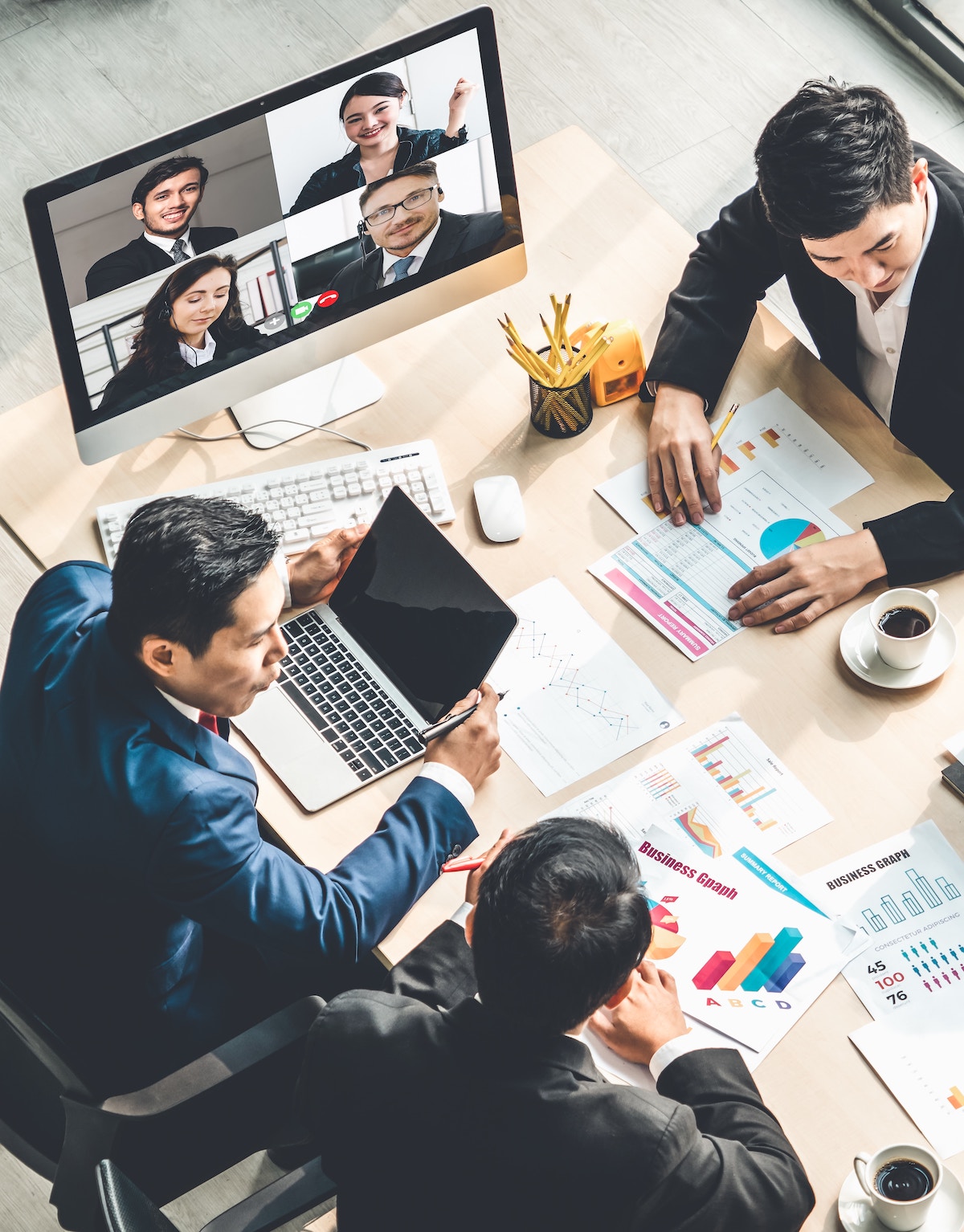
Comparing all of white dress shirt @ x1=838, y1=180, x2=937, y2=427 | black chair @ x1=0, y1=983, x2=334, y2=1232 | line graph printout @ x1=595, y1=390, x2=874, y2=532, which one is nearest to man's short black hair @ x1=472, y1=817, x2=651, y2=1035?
black chair @ x1=0, y1=983, x2=334, y2=1232

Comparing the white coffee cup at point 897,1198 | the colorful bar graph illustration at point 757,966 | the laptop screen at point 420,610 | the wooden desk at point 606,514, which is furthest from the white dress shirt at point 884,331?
the white coffee cup at point 897,1198

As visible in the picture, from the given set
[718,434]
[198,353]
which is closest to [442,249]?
[198,353]

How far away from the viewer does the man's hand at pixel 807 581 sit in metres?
1.76

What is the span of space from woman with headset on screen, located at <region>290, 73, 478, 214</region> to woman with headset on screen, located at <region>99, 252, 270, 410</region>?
15 centimetres

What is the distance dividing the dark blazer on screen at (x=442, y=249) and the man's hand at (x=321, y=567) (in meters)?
0.37

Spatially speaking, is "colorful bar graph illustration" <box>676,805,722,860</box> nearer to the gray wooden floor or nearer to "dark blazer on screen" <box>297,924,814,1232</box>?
"dark blazer on screen" <box>297,924,814,1232</box>

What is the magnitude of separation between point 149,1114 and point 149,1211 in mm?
152

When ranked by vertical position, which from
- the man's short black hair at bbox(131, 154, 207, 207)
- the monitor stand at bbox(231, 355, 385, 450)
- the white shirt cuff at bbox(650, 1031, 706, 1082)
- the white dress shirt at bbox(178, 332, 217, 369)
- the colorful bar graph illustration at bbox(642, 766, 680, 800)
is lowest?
the white shirt cuff at bbox(650, 1031, 706, 1082)

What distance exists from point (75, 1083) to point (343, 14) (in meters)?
3.22

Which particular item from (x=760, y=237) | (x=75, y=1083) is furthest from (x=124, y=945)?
(x=760, y=237)

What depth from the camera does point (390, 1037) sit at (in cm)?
129

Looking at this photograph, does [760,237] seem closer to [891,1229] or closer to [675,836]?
[675,836]

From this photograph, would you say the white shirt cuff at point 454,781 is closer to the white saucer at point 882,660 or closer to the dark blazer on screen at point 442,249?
→ the white saucer at point 882,660

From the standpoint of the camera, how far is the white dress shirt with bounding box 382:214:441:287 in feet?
6.06
